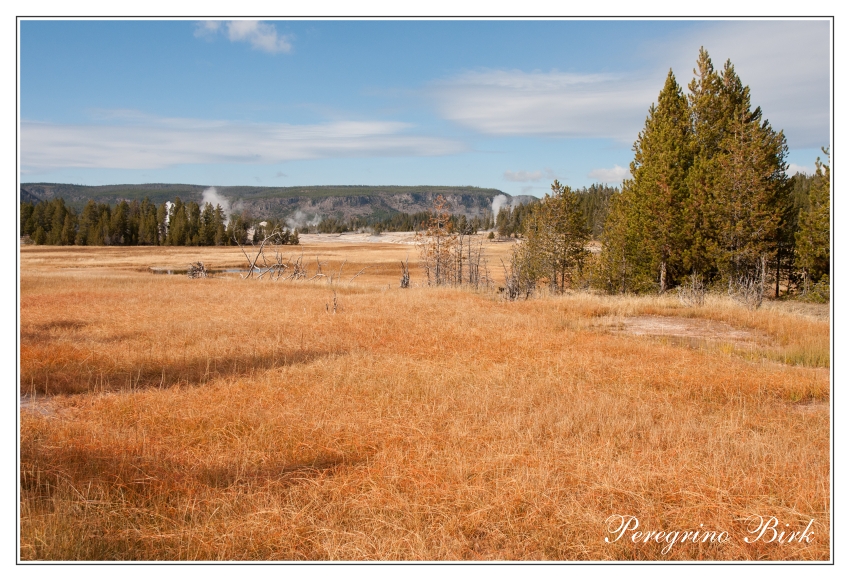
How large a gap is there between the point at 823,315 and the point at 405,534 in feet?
63.3

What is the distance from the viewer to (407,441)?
258 inches

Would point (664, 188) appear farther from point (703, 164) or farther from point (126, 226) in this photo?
point (126, 226)

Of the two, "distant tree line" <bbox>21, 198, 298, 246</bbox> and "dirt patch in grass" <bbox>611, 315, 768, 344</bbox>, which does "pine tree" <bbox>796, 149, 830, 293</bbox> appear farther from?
"distant tree line" <bbox>21, 198, 298, 246</bbox>

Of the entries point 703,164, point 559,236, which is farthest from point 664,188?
point 559,236

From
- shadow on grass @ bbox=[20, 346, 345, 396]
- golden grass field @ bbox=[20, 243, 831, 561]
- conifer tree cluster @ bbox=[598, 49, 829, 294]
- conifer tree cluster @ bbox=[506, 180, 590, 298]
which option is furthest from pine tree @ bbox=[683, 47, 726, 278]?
shadow on grass @ bbox=[20, 346, 345, 396]

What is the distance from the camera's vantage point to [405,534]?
453 cm

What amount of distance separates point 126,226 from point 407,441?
2968 inches

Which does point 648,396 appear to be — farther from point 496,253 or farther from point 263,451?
point 496,253

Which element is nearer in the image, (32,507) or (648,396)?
(32,507)

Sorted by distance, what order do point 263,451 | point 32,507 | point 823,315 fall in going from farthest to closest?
point 823,315 < point 263,451 < point 32,507

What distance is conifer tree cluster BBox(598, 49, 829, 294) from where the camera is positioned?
22656 mm

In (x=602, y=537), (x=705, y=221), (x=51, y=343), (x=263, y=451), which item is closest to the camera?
(x=602, y=537)

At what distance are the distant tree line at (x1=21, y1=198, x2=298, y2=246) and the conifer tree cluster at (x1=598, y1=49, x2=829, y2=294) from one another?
3021 centimetres
